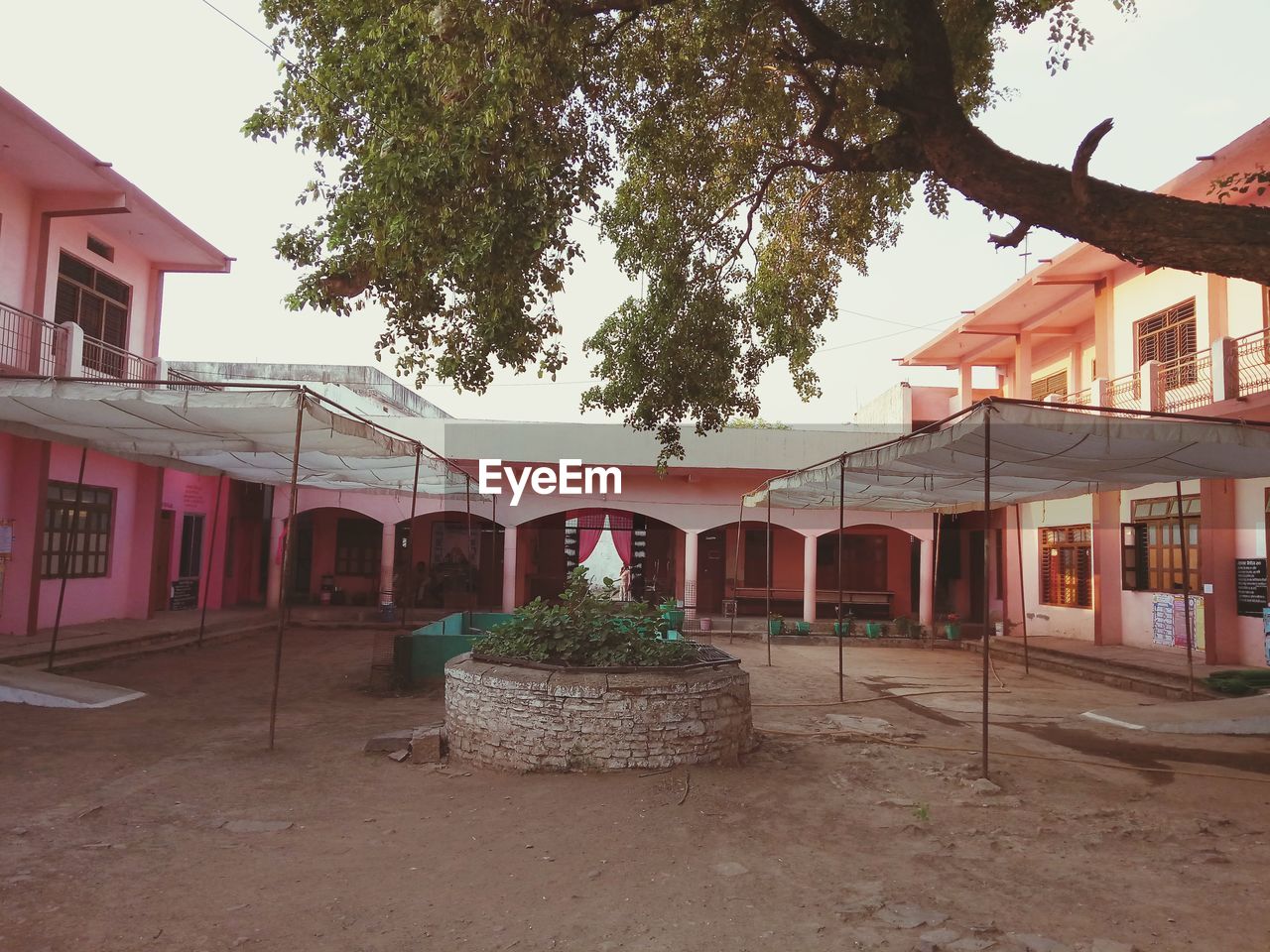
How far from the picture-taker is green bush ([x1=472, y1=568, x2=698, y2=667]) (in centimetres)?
642

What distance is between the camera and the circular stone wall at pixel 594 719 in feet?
19.7

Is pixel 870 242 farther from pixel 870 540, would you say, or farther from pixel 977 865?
pixel 870 540

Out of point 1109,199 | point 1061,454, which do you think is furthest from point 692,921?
point 1061,454

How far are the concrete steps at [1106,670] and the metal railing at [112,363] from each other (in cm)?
1389

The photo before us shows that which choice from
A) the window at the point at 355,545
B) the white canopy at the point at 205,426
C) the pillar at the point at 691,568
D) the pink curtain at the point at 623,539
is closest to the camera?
the white canopy at the point at 205,426

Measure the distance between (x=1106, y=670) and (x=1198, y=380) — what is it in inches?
169

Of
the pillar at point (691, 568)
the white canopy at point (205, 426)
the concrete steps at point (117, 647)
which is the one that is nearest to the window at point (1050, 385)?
the pillar at point (691, 568)

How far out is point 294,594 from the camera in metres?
20.4

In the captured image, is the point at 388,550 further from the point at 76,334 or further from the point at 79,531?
the point at 76,334

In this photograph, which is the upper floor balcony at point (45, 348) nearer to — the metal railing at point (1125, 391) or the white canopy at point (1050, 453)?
the white canopy at point (1050, 453)

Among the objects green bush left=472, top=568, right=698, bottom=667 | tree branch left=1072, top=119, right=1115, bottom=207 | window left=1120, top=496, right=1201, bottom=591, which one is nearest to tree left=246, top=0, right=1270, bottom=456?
tree branch left=1072, top=119, right=1115, bottom=207

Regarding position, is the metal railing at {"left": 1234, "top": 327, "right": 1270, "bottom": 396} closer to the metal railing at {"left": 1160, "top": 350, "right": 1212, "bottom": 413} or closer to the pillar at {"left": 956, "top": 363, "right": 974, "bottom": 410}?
the metal railing at {"left": 1160, "top": 350, "right": 1212, "bottom": 413}

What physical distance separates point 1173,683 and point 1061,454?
206 inches

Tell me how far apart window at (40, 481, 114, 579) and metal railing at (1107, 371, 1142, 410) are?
1547 cm
